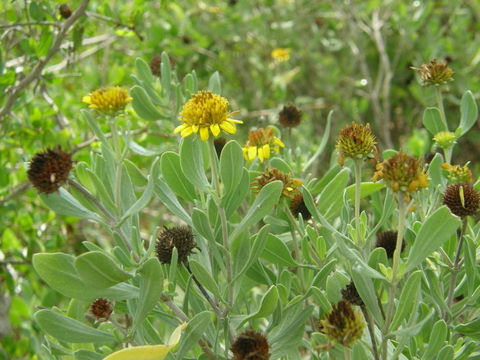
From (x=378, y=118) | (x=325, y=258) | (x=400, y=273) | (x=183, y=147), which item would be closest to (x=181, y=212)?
(x=183, y=147)

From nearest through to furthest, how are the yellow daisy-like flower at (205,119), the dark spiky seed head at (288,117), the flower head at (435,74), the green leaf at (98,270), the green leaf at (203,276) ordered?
the green leaf at (98,270), the green leaf at (203,276), the yellow daisy-like flower at (205,119), the flower head at (435,74), the dark spiky seed head at (288,117)

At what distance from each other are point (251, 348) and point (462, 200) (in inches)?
19.3

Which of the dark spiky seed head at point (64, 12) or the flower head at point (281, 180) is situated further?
the dark spiky seed head at point (64, 12)

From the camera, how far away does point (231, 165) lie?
40.4 inches

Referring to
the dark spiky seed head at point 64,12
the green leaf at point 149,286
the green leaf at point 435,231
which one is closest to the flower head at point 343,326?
the green leaf at point 435,231

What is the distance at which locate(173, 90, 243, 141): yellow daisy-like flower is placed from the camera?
1.08 meters

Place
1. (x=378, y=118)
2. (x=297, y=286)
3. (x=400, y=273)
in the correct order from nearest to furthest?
(x=400, y=273) < (x=297, y=286) < (x=378, y=118)

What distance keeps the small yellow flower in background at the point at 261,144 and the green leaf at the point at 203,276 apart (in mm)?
456

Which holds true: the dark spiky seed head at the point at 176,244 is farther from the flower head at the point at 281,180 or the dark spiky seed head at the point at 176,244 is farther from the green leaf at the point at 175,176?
the flower head at the point at 281,180

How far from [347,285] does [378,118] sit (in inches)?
77.8

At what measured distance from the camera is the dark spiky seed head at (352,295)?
3.54 ft

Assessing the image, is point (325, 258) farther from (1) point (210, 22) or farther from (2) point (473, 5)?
(2) point (473, 5)

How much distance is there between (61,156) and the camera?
40.2 inches

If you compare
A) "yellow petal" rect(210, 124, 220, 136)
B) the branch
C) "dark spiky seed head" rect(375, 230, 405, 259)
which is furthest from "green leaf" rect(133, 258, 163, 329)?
the branch
